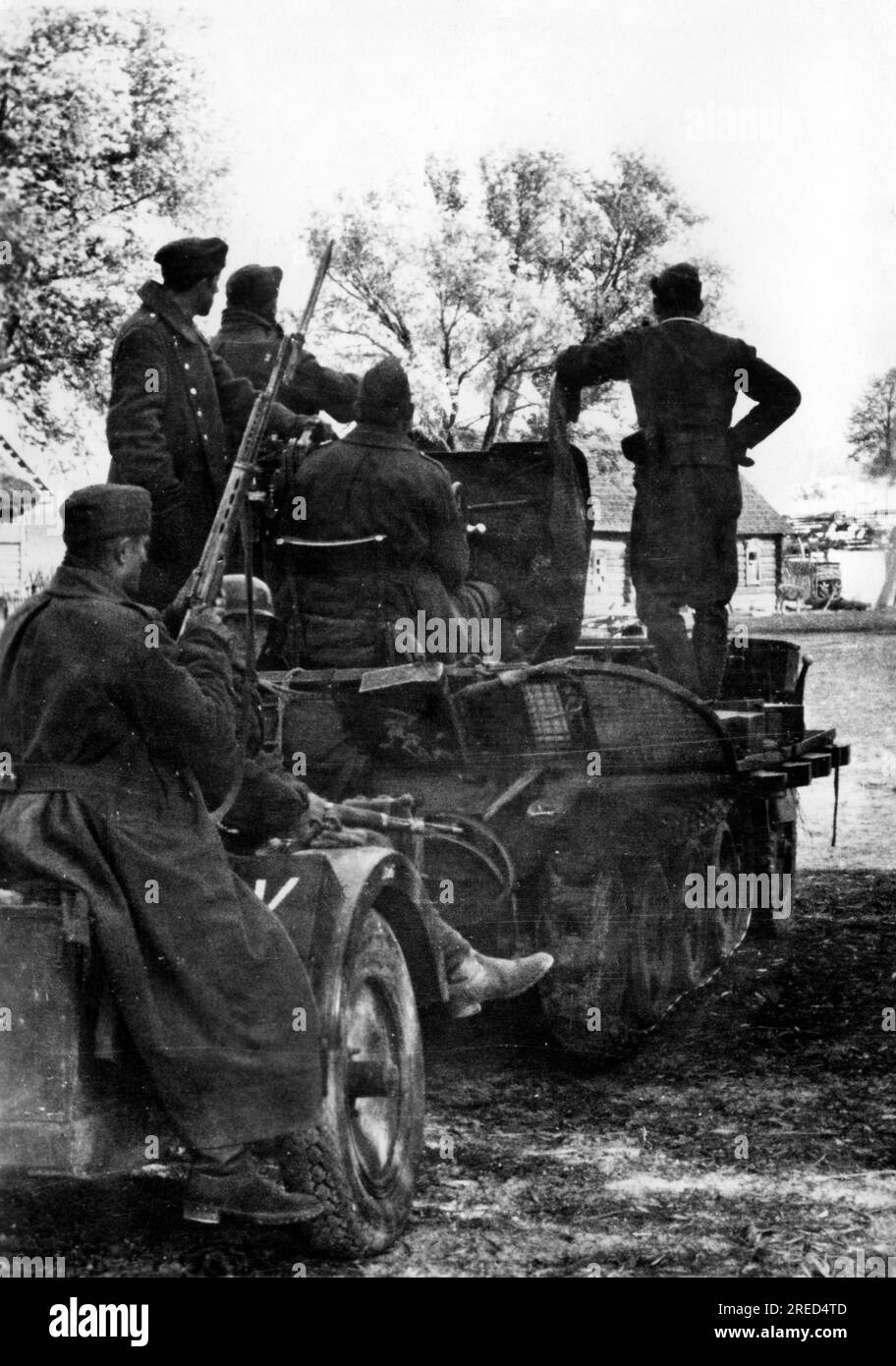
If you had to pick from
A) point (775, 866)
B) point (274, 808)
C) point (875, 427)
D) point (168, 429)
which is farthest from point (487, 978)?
point (775, 866)

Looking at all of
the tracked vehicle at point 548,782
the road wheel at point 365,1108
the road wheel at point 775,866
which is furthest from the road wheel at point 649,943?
the road wheel at point 365,1108

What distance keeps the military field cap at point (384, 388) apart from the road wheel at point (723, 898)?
2161 mm

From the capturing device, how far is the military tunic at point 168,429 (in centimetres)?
595

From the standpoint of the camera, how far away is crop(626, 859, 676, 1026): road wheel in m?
6.19

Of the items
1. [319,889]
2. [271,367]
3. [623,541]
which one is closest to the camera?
[319,889]

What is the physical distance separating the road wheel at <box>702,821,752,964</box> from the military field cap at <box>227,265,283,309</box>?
281 centimetres

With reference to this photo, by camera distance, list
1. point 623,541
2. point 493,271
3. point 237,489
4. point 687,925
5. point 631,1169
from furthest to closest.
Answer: point 623,541 < point 493,271 < point 687,925 < point 631,1169 < point 237,489

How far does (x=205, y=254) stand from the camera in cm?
594

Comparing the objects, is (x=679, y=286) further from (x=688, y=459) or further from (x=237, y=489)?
(x=237, y=489)

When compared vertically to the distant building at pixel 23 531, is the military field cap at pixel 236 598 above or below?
below

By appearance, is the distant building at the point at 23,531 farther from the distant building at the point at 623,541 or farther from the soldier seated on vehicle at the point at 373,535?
the distant building at the point at 623,541

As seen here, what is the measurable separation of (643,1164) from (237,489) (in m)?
2.26

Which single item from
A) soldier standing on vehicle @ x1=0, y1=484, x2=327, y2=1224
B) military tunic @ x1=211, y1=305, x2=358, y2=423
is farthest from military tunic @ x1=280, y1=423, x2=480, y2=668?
soldier standing on vehicle @ x1=0, y1=484, x2=327, y2=1224

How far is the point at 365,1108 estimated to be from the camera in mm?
4172
